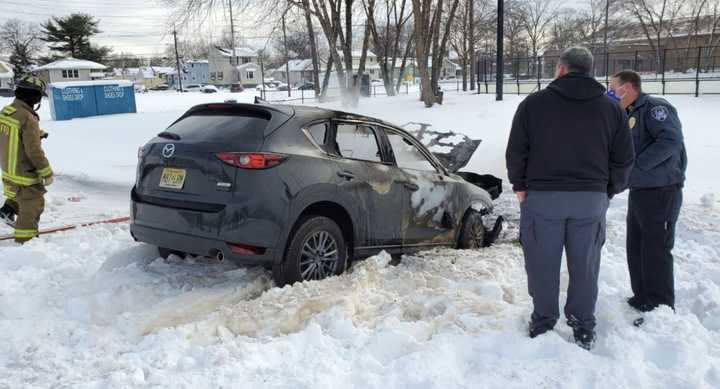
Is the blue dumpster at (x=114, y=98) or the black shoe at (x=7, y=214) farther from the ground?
the blue dumpster at (x=114, y=98)

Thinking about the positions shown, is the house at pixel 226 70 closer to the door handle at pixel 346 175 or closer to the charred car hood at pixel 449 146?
the charred car hood at pixel 449 146

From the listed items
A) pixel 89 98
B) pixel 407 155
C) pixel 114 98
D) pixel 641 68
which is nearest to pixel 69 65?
pixel 114 98

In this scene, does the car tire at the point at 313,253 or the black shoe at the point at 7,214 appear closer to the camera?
the car tire at the point at 313,253

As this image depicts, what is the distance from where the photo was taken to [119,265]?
5.06 meters

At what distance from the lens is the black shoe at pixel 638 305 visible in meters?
4.09

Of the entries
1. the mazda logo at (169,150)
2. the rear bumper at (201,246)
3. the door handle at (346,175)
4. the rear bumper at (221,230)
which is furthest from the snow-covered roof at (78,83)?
the door handle at (346,175)

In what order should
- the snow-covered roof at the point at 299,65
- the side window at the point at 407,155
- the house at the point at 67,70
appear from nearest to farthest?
the side window at the point at 407,155 → the house at the point at 67,70 → the snow-covered roof at the point at 299,65

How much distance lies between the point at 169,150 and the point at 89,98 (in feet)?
70.1

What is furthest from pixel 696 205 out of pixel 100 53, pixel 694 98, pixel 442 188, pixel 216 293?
pixel 100 53

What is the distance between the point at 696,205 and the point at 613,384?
20.1 feet

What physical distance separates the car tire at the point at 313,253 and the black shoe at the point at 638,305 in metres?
2.24

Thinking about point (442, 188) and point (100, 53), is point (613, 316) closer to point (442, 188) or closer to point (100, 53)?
point (442, 188)

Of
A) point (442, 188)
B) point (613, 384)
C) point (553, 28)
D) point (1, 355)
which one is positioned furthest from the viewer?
point (553, 28)

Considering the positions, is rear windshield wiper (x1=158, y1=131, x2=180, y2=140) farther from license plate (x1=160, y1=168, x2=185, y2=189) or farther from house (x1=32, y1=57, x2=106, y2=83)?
house (x1=32, y1=57, x2=106, y2=83)
